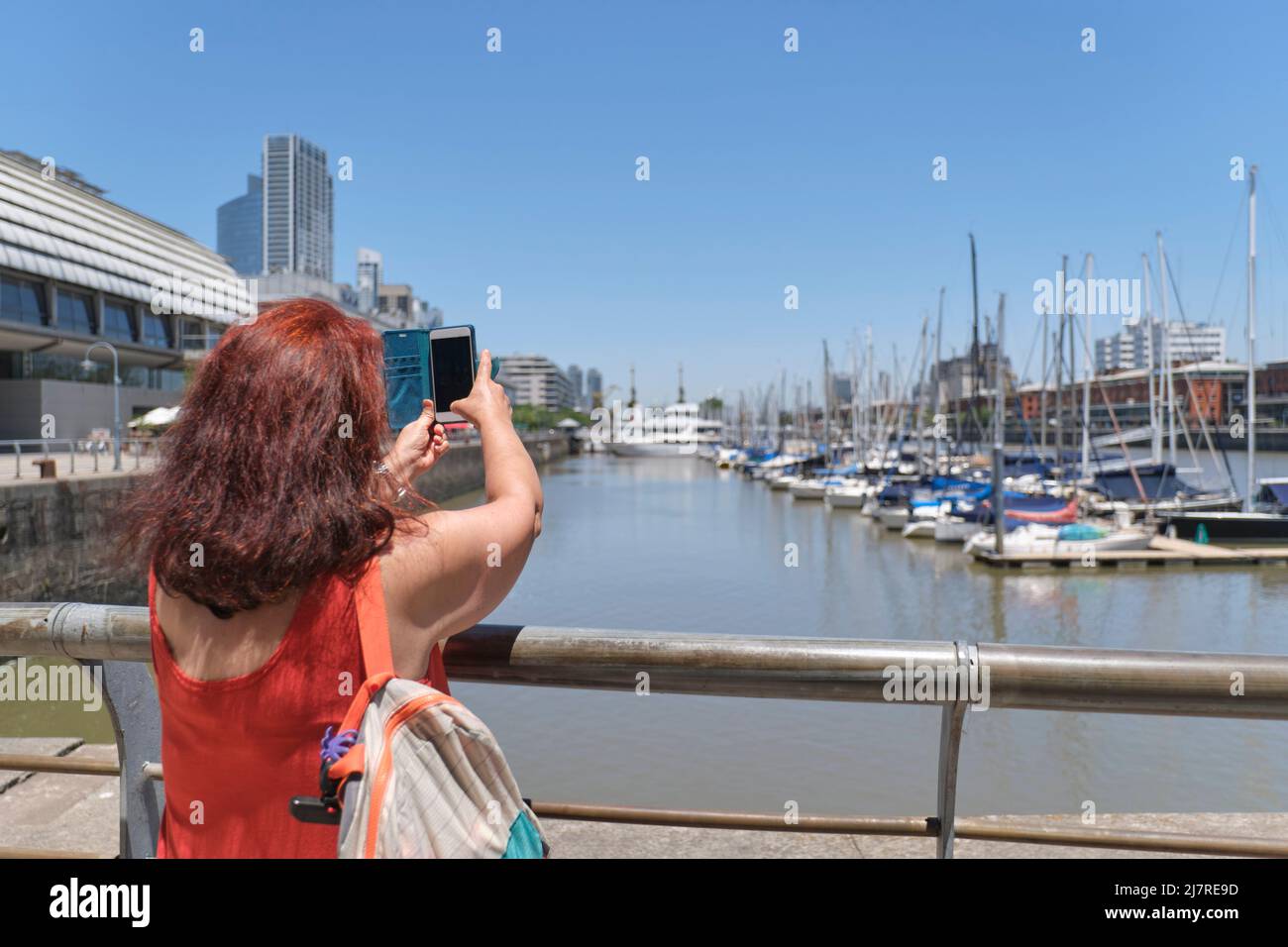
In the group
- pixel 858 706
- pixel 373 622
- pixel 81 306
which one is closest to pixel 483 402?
pixel 373 622

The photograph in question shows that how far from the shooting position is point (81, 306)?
52562 millimetres

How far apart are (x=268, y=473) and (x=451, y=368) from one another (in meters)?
0.61

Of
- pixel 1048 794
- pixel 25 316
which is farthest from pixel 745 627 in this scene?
pixel 25 316

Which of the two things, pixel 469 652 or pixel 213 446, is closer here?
pixel 213 446

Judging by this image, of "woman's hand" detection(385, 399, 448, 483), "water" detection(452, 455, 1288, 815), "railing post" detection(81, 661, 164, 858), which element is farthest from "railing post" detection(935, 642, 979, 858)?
"water" detection(452, 455, 1288, 815)

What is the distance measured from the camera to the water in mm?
12188

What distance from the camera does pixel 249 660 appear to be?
1528mm

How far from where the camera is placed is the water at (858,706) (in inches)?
480

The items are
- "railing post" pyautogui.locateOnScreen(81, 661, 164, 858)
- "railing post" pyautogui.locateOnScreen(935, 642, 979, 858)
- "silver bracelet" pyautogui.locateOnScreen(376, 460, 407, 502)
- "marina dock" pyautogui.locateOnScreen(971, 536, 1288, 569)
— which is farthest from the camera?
"marina dock" pyautogui.locateOnScreen(971, 536, 1288, 569)

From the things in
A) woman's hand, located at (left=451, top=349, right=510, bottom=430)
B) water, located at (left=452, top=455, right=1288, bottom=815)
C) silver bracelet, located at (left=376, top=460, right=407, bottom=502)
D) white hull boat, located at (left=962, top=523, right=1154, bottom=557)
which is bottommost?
water, located at (left=452, top=455, right=1288, bottom=815)

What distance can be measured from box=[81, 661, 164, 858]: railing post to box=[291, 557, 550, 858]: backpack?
4.12ft

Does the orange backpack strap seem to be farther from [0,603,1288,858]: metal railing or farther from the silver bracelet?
[0,603,1288,858]: metal railing

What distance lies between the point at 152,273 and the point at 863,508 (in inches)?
1749
